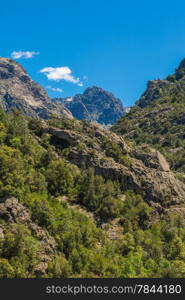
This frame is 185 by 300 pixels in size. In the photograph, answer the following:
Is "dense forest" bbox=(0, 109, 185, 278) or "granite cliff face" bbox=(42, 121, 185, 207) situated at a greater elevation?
"granite cliff face" bbox=(42, 121, 185, 207)

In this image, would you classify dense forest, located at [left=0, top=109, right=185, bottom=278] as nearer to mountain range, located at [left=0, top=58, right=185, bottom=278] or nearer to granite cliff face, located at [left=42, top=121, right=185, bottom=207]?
mountain range, located at [left=0, top=58, right=185, bottom=278]

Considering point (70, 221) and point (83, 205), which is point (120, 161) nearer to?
point (83, 205)

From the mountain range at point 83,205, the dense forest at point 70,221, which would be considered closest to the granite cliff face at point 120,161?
the mountain range at point 83,205

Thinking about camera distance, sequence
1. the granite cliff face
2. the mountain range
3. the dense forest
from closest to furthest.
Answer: the dense forest, the mountain range, the granite cliff face

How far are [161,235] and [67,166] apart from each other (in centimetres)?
2981

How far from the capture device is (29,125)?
11738cm

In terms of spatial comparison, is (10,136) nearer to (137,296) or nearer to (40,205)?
(40,205)

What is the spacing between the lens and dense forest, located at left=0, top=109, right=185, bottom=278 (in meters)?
67.6

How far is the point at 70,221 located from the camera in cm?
8088

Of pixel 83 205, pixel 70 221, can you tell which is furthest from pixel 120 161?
pixel 70 221

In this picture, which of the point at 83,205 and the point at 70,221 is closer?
the point at 70,221

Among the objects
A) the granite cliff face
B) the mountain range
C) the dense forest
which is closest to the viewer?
the dense forest

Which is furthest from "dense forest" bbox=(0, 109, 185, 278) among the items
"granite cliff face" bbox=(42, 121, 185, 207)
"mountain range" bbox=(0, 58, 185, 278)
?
"granite cliff face" bbox=(42, 121, 185, 207)

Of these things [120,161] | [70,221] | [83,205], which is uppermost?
[120,161]
